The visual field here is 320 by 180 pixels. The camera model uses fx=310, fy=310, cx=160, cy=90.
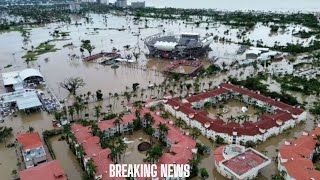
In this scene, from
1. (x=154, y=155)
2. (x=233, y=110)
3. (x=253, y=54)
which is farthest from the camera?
(x=253, y=54)

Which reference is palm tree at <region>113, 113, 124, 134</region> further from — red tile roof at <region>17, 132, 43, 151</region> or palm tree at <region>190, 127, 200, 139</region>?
palm tree at <region>190, 127, 200, 139</region>

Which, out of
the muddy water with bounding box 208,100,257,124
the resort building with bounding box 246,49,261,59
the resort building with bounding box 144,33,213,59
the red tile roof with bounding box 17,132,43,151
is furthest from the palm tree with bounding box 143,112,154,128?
the resort building with bounding box 246,49,261,59

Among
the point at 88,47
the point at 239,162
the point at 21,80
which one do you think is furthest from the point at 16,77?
the point at 239,162

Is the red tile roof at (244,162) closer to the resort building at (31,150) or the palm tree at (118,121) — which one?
the palm tree at (118,121)

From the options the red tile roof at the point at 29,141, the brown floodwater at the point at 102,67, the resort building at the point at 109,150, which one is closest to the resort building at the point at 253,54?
the brown floodwater at the point at 102,67

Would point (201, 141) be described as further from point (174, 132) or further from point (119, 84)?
point (119, 84)

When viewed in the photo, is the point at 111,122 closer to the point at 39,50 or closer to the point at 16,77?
the point at 16,77
